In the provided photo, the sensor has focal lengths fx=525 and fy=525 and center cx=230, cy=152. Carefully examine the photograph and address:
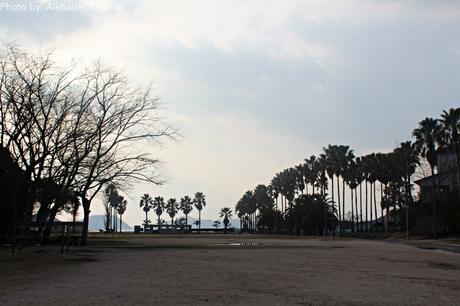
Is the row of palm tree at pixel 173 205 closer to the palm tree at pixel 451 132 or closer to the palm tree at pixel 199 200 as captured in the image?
the palm tree at pixel 199 200

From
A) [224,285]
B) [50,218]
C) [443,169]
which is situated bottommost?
[224,285]

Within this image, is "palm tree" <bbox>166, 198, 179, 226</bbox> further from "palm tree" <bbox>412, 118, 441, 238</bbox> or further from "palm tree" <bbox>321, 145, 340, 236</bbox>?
"palm tree" <bbox>412, 118, 441, 238</bbox>

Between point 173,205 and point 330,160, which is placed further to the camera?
point 173,205

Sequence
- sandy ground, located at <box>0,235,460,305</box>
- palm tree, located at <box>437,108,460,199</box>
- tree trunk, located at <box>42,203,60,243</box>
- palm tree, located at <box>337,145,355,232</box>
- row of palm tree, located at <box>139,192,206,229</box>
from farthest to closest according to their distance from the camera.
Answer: row of palm tree, located at <box>139,192,206,229</box>, palm tree, located at <box>337,145,355,232</box>, palm tree, located at <box>437,108,460,199</box>, tree trunk, located at <box>42,203,60,243</box>, sandy ground, located at <box>0,235,460,305</box>

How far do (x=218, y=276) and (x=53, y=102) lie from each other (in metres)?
18.2

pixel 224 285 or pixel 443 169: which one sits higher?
pixel 443 169

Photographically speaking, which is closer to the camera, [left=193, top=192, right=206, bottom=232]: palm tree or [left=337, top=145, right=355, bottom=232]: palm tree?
[left=337, top=145, right=355, bottom=232]: palm tree

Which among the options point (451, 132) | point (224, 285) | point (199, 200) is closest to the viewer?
point (224, 285)

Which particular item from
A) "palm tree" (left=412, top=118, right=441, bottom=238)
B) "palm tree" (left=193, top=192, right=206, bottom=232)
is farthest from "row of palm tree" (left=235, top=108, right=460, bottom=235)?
"palm tree" (left=193, top=192, right=206, bottom=232)

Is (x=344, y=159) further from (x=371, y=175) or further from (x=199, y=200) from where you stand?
(x=199, y=200)

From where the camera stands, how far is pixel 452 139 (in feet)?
190

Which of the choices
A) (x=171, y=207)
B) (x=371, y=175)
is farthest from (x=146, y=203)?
(x=371, y=175)

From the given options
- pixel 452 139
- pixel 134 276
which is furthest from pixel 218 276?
pixel 452 139

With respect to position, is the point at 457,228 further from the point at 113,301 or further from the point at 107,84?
the point at 113,301
